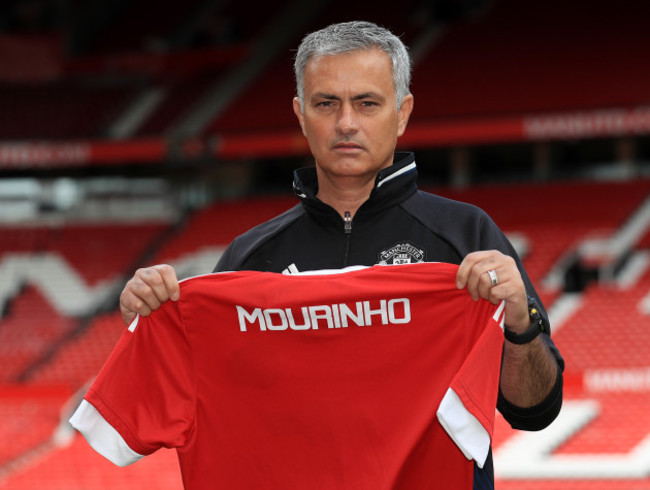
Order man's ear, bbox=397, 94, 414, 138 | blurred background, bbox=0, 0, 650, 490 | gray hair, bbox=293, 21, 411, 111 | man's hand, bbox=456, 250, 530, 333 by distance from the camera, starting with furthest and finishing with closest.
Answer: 1. blurred background, bbox=0, 0, 650, 490
2. man's ear, bbox=397, 94, 414, 138
3. gray hair, bbox=293, 21, 411, 111
4. man's hand, bbox=456, 250, 530, 333

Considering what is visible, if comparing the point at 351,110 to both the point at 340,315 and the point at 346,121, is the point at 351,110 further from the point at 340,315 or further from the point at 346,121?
the point at 340,315

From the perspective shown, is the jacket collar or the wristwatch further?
the jacket collar

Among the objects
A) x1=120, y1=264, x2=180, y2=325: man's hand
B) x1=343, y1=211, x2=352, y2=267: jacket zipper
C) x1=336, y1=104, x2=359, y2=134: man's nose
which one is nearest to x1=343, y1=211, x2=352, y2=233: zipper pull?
x1=343, y1=211, x2=352, y2=267: jacket zipper

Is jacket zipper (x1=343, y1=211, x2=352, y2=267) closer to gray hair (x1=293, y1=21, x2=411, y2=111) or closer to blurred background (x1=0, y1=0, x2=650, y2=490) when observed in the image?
gray hair (x1=293, y1=21, x2=411, y2=111)

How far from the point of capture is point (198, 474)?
7.38 feet

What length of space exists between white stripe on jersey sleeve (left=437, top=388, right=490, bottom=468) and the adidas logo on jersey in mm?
266

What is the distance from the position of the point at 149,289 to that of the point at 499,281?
0.84 metres

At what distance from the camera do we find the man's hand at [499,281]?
1.99m

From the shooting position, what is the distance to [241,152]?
16.1 m

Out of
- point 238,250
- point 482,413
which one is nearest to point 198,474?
point 238,250

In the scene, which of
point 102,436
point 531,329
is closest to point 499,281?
point 531,329

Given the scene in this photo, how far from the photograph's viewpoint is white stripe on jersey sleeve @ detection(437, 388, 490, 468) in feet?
6.64

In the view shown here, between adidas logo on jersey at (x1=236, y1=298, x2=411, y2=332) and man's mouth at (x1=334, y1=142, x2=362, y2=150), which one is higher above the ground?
man's mouth at (x1=334, y1=142, x2=362, y2=150)

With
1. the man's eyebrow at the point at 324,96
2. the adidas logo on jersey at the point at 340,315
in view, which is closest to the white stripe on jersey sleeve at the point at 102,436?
the adidas logo on jersey at the point at 340,315
